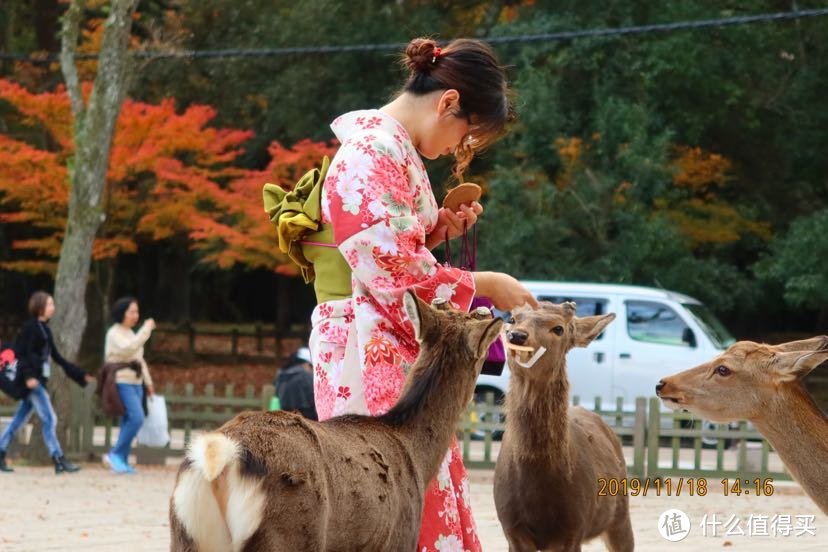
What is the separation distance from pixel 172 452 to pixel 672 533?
7.71 m

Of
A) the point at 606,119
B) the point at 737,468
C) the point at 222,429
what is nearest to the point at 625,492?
the point at 222,429

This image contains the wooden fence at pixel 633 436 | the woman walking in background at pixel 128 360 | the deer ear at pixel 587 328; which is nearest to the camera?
the deer ear at pixel 587 328

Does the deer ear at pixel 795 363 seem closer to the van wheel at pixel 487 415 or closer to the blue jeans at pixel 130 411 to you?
the van wheel at pixel 487 415

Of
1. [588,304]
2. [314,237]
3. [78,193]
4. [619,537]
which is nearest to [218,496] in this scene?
[314,237]

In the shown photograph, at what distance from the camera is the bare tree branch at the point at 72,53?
1543 centimetres

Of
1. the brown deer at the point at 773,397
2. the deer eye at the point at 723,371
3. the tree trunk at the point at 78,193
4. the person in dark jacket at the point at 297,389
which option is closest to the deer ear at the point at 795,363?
the brown deer at the point at 773,397

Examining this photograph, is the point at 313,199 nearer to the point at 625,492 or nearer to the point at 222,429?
the point at 222,429

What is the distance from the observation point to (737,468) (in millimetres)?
14336

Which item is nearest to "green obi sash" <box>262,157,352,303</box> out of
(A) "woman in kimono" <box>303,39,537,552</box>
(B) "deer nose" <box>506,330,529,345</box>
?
(A) "woman in kimono" <box>303,39,537,552</box>

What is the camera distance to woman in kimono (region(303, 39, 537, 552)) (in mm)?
4020

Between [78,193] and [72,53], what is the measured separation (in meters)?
1.61

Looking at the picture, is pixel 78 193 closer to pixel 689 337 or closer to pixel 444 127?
pixel 689 337

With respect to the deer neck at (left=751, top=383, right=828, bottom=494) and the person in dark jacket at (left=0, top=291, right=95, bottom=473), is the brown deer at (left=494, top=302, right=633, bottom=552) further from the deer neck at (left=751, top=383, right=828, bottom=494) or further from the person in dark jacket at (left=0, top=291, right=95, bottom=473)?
the person in dark jacket at (left=0, top=291, right=95, bottom=473)

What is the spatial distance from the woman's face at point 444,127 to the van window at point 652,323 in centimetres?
1316
